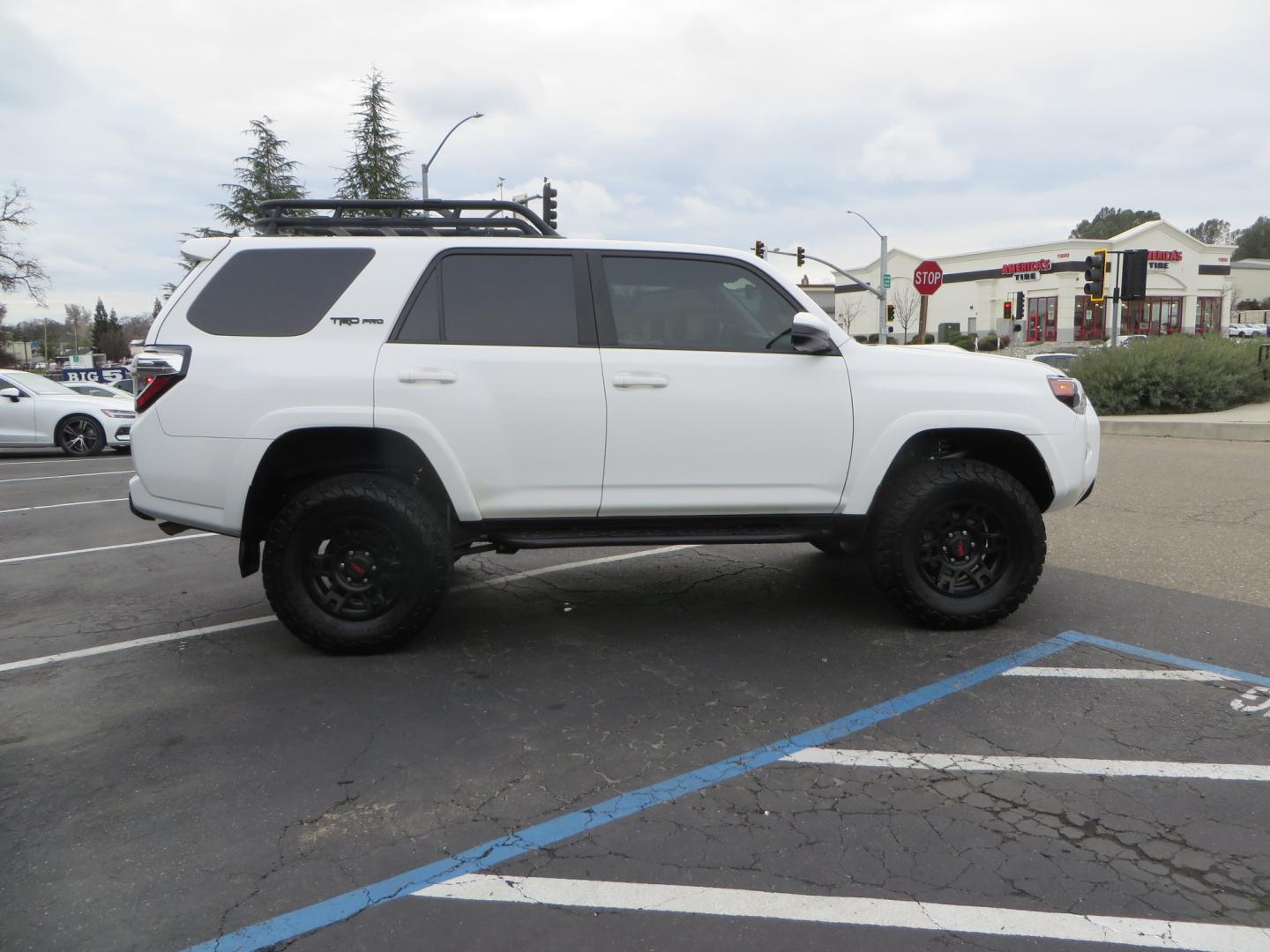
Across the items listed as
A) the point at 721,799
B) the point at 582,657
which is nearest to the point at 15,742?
the point at 582,657

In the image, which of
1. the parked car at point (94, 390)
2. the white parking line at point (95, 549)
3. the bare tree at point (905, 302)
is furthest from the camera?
the bare tree at point (905, 302)

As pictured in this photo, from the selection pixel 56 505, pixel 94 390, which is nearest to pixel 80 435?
pixel 94 390

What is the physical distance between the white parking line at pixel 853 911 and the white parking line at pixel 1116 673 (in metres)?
1.91

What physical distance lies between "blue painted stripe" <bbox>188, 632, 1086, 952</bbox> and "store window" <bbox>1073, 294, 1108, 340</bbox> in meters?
65.3

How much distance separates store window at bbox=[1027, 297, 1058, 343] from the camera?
66125 millimetres

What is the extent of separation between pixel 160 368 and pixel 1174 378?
18920 millimetres

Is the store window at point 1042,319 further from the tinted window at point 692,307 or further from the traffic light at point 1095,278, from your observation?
the tinted window at point 692,307

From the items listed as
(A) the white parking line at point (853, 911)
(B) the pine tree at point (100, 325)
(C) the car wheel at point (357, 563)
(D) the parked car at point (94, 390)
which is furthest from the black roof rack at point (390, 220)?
(B) the pine tree at point (100, 325)

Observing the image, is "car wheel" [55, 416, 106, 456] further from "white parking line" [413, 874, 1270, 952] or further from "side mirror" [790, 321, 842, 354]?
"white parking line" [413, 874, 1270, 952]

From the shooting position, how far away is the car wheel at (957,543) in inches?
191

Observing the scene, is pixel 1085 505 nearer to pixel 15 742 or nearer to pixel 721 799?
pixel 721 799

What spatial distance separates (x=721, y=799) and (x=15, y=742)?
288 cm

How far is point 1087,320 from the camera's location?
64000 millimetres

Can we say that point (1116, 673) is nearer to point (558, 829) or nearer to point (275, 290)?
point (558, 829)
